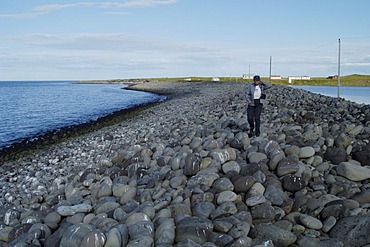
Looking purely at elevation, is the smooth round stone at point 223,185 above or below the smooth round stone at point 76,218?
above

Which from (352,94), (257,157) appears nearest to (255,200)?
(257,157)

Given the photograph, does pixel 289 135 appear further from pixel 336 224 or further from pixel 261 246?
pixel 261 246

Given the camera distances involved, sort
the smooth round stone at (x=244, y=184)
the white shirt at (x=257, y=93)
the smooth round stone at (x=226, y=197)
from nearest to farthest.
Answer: the smooth round stone at (x=226, y=197)
the smooth round stone at (x=244, y=184)
the white shirt at (x=257, y=93)

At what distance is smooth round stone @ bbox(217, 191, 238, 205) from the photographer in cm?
598

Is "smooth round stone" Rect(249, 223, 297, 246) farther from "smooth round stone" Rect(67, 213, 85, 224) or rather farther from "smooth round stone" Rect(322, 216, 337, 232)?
"smooth round stone" Rect(67, 213, 85, 224)

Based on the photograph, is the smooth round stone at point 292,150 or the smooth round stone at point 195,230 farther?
the smooth round stone at point 292,150

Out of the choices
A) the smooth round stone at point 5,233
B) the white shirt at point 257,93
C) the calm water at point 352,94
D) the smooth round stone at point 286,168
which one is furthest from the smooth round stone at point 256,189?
the calm water at point 352,94

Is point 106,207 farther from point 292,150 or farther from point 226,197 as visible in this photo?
point 292,150

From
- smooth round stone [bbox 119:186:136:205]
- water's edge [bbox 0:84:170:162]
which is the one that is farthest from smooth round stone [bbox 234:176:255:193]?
water's edge [bbox 0:84:170:162]

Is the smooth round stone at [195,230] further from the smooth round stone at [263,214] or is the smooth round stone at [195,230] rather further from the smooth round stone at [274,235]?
the smooth round stone at [263,214]

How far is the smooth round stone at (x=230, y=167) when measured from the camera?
6926 millimetres

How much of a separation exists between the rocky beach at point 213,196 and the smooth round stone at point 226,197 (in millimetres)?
22

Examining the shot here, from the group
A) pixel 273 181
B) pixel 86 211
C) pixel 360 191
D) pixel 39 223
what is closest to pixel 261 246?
pixel 273 181

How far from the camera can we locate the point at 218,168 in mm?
7145
